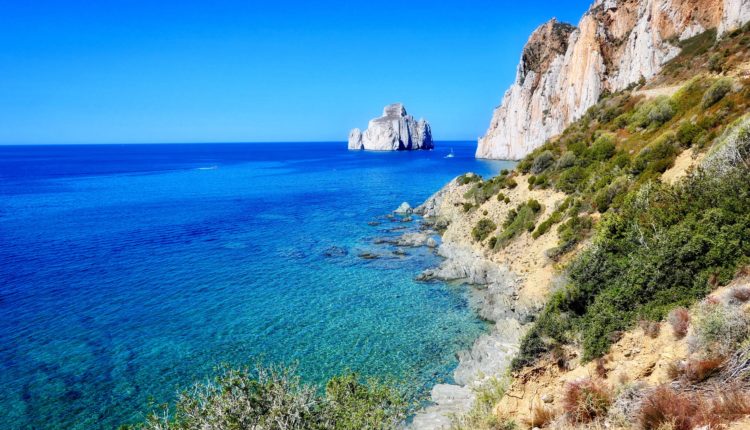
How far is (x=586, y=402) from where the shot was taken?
8.07 metres

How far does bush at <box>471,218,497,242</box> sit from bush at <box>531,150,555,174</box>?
5.96 m

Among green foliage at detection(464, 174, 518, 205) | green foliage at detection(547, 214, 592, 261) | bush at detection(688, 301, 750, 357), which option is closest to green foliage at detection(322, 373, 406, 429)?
bush at detection(688, 301, 750, 357)

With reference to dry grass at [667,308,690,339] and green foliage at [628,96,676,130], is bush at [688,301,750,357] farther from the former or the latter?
green foliage at [628,96,676,130]

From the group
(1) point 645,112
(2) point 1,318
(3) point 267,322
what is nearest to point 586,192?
(1) point 645,112

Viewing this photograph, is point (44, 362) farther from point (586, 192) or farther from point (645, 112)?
point (645, 112)

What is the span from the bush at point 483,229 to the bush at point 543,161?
19.6ft

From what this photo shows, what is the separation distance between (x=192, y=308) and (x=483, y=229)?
20.4 metres

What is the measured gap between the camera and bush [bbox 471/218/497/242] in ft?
101

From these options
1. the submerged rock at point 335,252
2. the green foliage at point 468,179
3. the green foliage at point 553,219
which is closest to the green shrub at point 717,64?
the green foliage at point 553,219

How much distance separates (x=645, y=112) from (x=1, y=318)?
41.5m

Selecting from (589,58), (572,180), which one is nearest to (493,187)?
(572,180)

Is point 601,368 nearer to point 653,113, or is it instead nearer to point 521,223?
point 521,223

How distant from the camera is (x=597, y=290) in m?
13.6

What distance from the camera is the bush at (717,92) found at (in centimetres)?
2073
